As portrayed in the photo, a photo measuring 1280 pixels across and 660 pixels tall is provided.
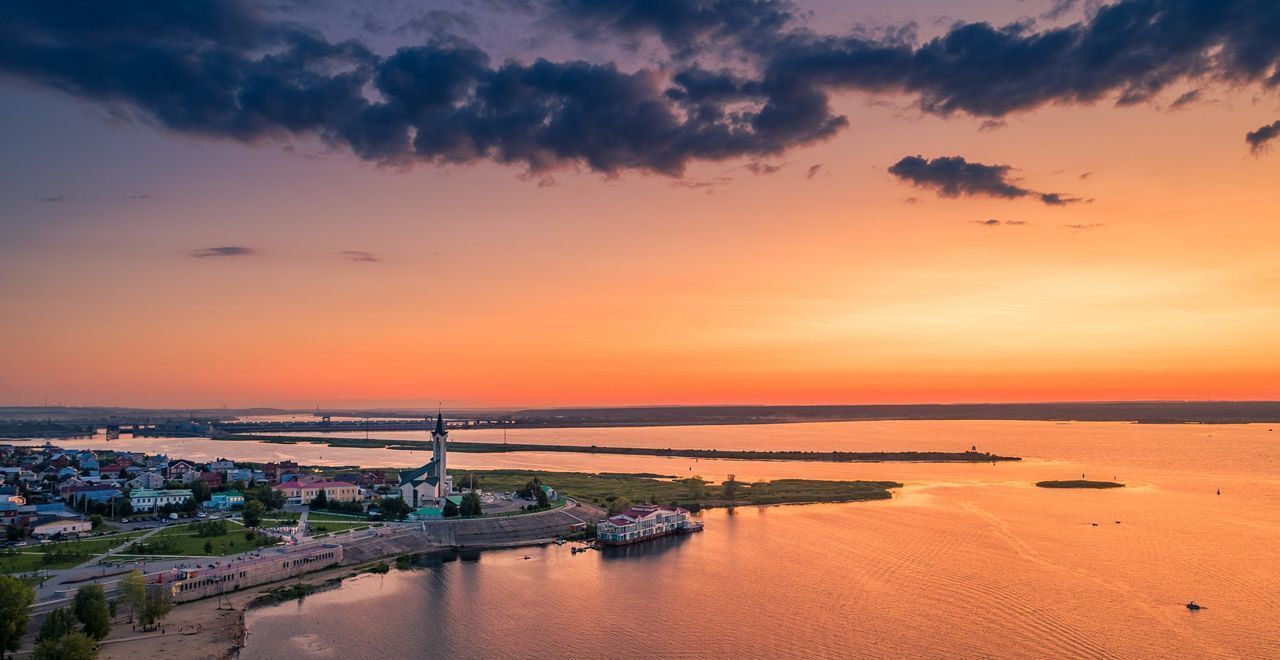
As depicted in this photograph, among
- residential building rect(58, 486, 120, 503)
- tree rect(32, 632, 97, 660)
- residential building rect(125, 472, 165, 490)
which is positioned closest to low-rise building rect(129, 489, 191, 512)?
residential building rect(58, 486, 120, 503)

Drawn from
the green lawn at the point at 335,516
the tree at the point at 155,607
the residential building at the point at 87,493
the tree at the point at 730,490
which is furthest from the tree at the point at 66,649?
the tree at the point at 730,490

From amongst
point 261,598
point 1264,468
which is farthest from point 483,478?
point 1264,468

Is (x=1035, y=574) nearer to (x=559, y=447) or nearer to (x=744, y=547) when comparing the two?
(x=744, y=547)

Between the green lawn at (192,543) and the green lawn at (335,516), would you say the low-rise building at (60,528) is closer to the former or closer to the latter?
the green lawn at (192,543)

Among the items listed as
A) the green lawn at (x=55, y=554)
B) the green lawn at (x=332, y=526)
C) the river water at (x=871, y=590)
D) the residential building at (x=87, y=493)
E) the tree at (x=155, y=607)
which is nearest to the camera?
the river water at (x=871, y=590)

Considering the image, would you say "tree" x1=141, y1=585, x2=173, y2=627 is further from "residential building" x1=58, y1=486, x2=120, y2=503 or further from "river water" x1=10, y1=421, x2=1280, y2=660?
"residential building" x1=58, y1=486, x2=120, y2=503

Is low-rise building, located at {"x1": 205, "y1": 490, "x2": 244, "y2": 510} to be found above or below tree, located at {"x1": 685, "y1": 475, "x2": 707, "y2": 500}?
above
